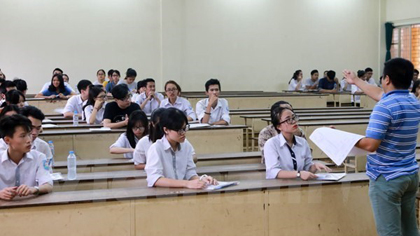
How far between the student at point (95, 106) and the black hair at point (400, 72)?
405cm

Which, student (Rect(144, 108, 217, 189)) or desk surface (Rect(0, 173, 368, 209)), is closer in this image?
desk surface (Rect(0, 173, 368, 209))

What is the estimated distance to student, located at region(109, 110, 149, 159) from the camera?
3916mm

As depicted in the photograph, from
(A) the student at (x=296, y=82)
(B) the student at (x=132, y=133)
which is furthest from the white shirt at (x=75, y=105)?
(A) the student at (x=296, y=82)

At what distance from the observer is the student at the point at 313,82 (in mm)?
13617

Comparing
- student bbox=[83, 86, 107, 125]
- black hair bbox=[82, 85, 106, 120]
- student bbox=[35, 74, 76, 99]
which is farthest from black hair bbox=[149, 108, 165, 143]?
student bbox=[35, 74, 76, 99]

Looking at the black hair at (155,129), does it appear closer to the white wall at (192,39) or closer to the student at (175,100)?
the student at (175,100)

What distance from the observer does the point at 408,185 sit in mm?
2395

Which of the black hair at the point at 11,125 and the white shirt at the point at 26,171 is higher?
the black hair at the point at 11,125

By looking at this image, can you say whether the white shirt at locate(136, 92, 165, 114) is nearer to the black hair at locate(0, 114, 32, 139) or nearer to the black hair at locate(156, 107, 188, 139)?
the black hair at locate(156, 107, 188, 139)

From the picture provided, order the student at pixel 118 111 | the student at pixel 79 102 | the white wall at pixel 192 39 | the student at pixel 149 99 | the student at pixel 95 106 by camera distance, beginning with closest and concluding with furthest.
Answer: the student at pixel 118 111 → the student at pixel 95 106 → the student at pixel 79 102 → the student at pixel 149 99 → the white wall at pixel 192 39

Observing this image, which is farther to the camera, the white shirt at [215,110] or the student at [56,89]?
the student at [56,89]

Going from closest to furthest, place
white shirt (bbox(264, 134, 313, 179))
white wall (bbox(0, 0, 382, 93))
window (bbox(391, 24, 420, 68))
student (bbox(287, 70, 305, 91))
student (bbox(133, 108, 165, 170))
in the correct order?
white shirt (bbox(264, 134, 313, 179)), student (bbox(133, 108, 165, 170)), white wall (bbox(0, 0, 382, 93)), student (bbox(287, 70, 305, 91)), window (bbox(391, 24, 420, 68))

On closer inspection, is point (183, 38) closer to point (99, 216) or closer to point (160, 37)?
point (160, 37)

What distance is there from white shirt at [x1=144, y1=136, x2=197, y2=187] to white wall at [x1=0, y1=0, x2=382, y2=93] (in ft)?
31.3
